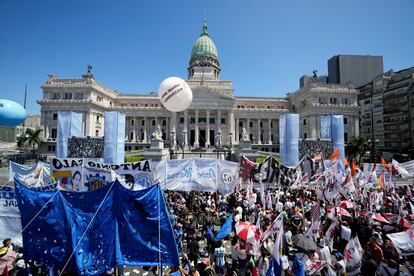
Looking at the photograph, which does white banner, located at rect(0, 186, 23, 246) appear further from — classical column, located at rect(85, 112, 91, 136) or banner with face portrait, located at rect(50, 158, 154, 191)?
classical column, located at rect(85, 112, 91, 136)

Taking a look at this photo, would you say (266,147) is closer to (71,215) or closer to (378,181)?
Answer: (378,181)

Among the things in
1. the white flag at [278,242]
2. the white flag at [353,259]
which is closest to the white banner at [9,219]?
the white flag at [278,242]

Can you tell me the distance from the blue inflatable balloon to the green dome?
71921 mm

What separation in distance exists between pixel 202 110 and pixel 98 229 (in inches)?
2362

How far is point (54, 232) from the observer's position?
20.6 ft

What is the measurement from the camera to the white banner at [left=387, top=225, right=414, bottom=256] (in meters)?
7.35

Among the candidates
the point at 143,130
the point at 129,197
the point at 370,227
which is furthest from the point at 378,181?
the point at 143,130

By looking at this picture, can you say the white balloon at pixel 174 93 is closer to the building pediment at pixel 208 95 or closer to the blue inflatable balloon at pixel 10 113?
the blue inflatable balloon at pixel 10 113

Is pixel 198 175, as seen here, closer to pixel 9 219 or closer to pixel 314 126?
pixel 9 219

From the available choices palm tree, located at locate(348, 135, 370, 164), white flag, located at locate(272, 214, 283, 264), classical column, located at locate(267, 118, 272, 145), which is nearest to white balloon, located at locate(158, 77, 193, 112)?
white flag, located at locate(272, 214, 283, 264)

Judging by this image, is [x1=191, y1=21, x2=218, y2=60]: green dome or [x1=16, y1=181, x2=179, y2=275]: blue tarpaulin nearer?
[x1=16, y1=181, x2=179, y2=275]: blue tarpaulin

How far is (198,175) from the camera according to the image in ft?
43.3

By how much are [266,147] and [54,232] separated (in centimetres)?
6560

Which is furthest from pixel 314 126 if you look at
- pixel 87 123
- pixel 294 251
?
pixel 294 251
